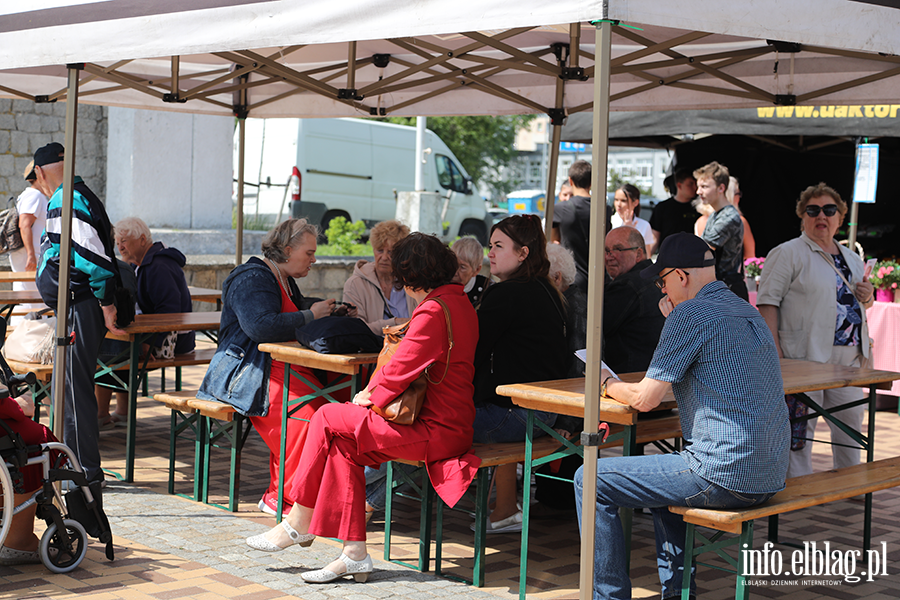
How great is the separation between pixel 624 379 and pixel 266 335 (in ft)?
5.63

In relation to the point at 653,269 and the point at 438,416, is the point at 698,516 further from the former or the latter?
the point at 438,416

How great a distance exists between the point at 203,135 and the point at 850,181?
7.57m

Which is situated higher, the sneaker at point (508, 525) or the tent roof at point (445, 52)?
the tent roof at point (445, 52)

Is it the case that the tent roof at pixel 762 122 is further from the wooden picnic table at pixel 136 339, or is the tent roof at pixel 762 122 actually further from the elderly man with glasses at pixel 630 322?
the wooden picnic table at pixel 136 339

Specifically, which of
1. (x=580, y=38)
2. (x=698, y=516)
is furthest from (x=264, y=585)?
(x=580, y=38)

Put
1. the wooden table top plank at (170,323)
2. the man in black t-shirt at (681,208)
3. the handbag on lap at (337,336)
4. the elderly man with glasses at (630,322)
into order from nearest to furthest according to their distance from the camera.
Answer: the handbag on lap at (337,336)
the elderly man with glasses at (630,322)
the wooden table top plank at (170,323)
the man in black t-shirt at (681,208)

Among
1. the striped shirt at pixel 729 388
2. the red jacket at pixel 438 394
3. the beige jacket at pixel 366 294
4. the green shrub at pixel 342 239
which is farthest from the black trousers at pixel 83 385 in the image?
the green shrub at pixel 342 239

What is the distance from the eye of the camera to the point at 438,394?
3.95 m

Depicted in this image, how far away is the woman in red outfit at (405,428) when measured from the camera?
3.88 metres

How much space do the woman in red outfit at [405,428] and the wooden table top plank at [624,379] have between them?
0.90ft

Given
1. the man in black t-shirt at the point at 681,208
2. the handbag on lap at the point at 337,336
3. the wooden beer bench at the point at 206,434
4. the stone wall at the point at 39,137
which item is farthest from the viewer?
the stone wall at the point at 39,137

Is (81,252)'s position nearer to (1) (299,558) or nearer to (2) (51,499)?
(2) (51,499)

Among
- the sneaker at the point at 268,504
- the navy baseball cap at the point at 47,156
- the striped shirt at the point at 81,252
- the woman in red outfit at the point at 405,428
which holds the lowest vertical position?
the sneaker at the point at 268,504

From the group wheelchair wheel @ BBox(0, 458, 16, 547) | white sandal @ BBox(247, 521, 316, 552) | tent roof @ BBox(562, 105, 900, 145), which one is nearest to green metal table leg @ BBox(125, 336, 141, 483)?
white sandal @ BBox(247, 521, 316, 552)
